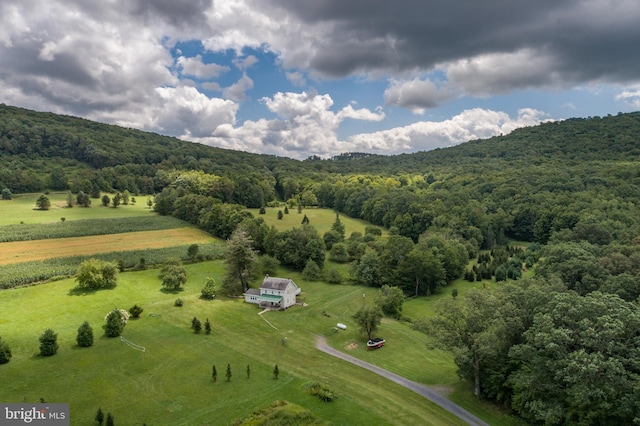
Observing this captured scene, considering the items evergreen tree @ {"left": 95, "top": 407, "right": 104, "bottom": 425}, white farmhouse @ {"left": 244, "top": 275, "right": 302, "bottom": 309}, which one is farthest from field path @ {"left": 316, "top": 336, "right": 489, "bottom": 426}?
evergreen tree @ {"left": 95, "top": 407, "right": 104, "bottom": 425}

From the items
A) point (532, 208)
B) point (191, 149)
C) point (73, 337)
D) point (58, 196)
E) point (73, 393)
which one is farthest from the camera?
point (191, 149)

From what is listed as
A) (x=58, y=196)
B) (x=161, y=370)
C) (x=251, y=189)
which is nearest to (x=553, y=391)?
(x=161, y=370)

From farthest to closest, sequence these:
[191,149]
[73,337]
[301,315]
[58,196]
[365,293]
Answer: [191,149]
[58,196]
[365,293]
[301,315]
[73,337]

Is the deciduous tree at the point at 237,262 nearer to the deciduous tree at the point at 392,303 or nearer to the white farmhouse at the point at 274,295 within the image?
the white farmhouse at the point at 274,295

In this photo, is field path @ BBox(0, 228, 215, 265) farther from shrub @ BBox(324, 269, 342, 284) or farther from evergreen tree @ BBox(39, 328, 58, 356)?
evergreen tree @ BBox(39, 328, 58, 356)

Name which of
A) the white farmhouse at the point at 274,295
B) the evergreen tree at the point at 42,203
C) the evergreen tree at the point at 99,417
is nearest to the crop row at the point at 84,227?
the evergreen tree at the point at 42,203

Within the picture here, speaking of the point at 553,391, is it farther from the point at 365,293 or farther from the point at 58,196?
the point at 58,196
